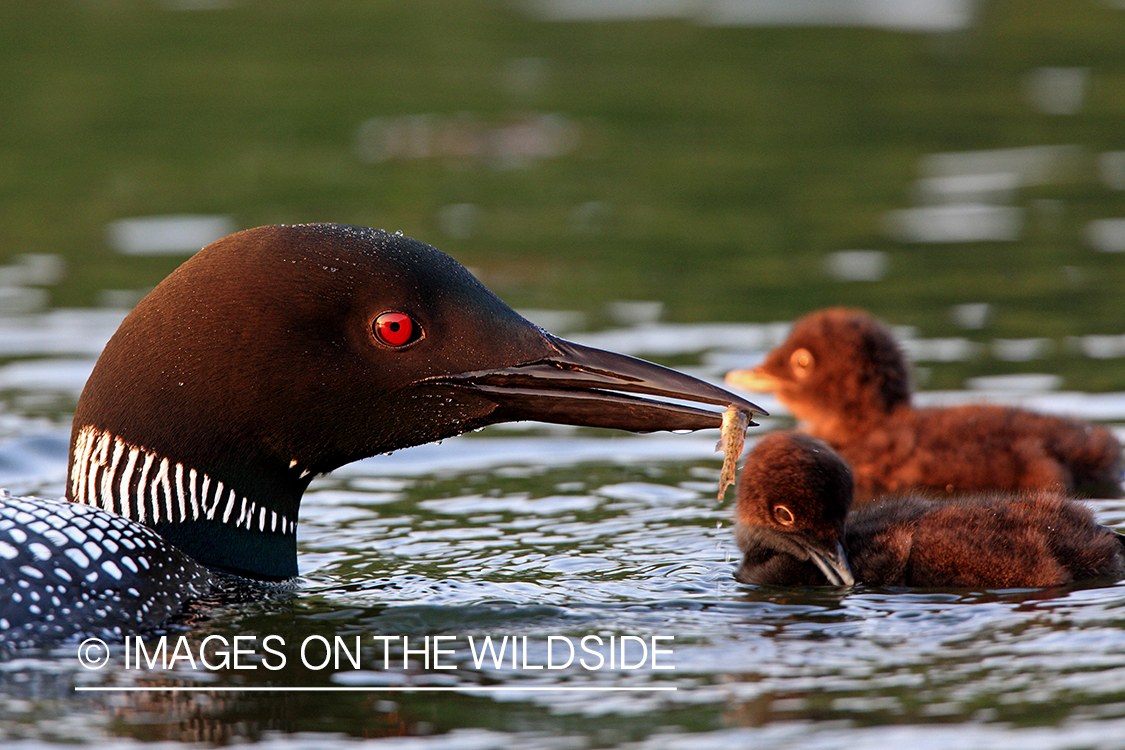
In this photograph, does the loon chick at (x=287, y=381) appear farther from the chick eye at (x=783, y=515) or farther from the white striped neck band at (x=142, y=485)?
the chick eye at (x=783, y=515)

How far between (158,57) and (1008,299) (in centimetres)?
1156

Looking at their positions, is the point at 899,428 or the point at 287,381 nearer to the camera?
the point at 287,381

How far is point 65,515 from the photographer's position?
481 centimetres

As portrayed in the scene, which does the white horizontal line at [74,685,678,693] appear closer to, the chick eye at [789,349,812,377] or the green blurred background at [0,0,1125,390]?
the chick eye at [789,349,812,377]

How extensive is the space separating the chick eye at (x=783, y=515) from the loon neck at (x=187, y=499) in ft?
4.93

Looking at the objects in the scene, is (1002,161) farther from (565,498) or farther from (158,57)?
(158,57)

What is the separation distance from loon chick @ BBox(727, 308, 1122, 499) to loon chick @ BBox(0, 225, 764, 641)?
7.30 feet

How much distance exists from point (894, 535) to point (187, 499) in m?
2.17

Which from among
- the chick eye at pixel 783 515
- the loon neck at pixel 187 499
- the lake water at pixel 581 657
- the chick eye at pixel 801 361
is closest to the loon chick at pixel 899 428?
the chick eye at pixel 801 361

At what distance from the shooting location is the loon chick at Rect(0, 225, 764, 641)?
16.7 feet

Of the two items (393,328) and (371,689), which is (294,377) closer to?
(393,328)

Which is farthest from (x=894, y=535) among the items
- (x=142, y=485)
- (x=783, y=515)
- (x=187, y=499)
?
(x=142, y=485)

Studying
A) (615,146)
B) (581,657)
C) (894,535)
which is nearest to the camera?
(581,657)

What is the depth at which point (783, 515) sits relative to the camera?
18.4ft
